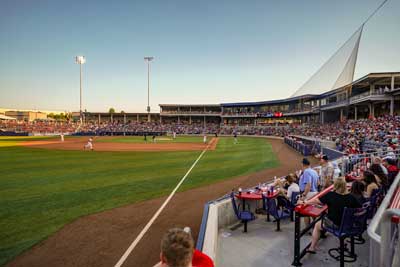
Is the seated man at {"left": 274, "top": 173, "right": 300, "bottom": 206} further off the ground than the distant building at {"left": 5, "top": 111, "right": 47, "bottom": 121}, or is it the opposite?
the distant building at {"left": 5, "top": 111, "right": 47, "bottom": 121}

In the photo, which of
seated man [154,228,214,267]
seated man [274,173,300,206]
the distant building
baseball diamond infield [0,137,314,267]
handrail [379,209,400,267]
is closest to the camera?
seated man [154,228,214,267]

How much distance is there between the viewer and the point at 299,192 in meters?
7.05

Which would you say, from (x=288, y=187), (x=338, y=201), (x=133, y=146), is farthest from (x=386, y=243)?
(x=133, y=146)

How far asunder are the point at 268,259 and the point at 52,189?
10.2 m

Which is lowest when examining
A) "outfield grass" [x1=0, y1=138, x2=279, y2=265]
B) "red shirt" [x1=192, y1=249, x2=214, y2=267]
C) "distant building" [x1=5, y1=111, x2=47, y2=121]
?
"outfield grass" [x1=0, y1=138, x2=279, y2=265]

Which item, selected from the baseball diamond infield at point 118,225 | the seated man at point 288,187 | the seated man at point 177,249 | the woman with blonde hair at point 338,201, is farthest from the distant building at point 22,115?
the seated man at point 177,249

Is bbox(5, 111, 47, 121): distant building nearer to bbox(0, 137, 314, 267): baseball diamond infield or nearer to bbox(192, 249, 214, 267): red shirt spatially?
bbox(0, 137, 314, 267): baseball diamond infield

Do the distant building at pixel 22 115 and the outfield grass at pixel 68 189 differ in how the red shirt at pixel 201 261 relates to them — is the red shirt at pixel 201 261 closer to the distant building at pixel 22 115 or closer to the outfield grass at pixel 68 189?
the outfield grass at pixel 68 189

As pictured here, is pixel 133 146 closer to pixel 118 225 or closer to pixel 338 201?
pixel 118 225

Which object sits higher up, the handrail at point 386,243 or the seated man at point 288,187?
the handrail at point 386,243

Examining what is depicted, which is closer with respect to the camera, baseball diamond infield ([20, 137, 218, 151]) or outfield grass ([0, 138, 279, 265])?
outfield grass ([0, 138, 279, 265])

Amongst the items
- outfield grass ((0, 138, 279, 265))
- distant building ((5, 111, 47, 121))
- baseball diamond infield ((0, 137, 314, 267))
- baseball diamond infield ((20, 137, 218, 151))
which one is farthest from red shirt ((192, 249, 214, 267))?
distant building ((5, 111, 47, 121))

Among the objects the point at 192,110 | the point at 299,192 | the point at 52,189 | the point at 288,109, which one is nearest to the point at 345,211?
the point at 299,192

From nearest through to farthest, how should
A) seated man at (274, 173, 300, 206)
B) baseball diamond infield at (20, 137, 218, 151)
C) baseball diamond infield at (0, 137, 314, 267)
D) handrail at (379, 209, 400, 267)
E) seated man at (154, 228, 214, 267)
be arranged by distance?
1. seated man at (154, 228, 214, 267)
2. handrail at (379, 209, 400, 267)
3. baseball diamond infield at (0, 137, 314, 267)
4. seated man at (274, 173, 300, 206)
5. baseball diamond infield at (20, 137, 218, 151)
